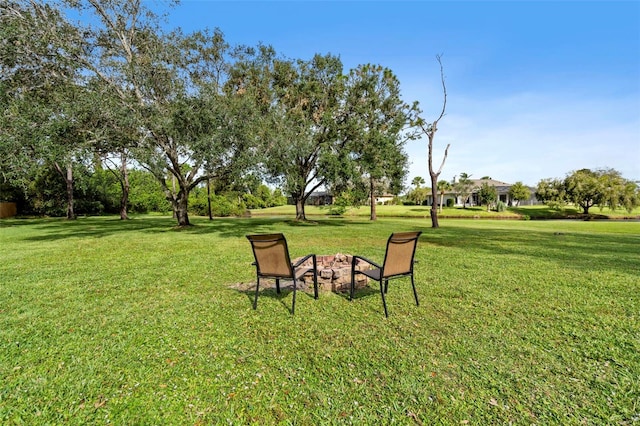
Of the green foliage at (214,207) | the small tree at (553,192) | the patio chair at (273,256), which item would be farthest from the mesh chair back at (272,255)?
the small tree at (553,192)

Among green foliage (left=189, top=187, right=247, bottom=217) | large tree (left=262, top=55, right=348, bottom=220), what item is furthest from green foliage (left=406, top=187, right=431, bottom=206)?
large tree (left=262, top=55, right=348, bottom=220)

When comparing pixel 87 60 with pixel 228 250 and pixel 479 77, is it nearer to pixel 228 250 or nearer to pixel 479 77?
pixel 228 250

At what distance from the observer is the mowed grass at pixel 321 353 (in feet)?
7.12

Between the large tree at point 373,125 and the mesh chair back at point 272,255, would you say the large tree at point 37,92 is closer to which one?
the mesh chair back at point 272,255

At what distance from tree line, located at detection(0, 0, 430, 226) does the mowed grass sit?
25.6 ft

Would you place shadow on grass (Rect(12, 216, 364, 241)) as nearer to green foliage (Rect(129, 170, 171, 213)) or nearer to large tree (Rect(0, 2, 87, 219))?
large tree (Rect(0, 2, 87, 219))

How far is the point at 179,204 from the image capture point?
1742cm

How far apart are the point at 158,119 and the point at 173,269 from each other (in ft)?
27.6

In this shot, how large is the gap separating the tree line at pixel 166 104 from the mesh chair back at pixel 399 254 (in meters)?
10.6

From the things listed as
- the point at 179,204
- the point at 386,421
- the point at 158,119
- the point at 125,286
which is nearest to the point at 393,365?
the point at 386,421

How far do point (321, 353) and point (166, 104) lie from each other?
49.6 ft

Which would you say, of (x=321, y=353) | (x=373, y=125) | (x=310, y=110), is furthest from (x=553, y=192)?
(x=321, y=353)

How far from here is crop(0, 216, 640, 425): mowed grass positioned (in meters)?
2.17

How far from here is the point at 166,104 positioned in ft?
46.4
